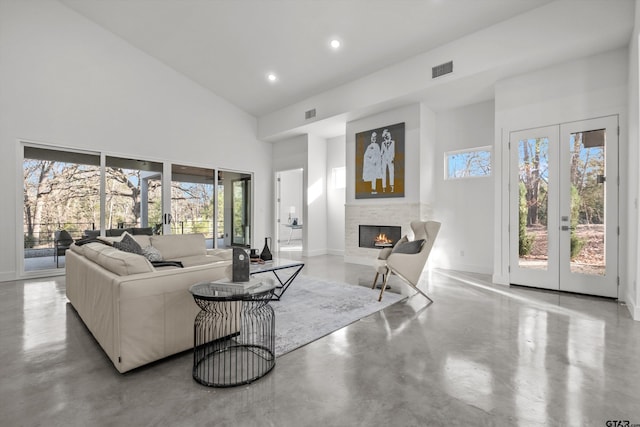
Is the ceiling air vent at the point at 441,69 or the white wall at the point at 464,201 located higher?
the ceiling air vent at the point at 441,69

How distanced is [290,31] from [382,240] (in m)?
4.16

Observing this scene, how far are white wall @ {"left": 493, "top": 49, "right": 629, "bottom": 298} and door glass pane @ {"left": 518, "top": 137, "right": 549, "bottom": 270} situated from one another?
205 millimetres

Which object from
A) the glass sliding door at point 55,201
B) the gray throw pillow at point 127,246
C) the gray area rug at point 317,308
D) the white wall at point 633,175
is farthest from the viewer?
the glass sliding door at point 55,201

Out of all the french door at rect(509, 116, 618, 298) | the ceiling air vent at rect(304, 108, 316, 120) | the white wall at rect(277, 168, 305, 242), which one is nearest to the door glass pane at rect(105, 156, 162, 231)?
the ceiling air vent at rect(304, 108, 316, 120)

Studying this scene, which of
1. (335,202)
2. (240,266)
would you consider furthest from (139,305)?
(335,202)

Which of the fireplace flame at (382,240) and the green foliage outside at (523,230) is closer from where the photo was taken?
the green foliage outside at (523,230)

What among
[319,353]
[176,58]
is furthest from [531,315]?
[176,58]

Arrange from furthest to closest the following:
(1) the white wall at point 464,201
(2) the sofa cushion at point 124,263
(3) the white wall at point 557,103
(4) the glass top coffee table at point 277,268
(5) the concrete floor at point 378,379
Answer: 1. (1) the white wall at point 464,201
2. (3) the white wall at point 557,103
3. (4) the glass top coffee table at point 277,268
4. (2) the sofa cushion at point 124,263
5. (5) the concrete floor at point 378,379

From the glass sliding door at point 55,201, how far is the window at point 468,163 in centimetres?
680

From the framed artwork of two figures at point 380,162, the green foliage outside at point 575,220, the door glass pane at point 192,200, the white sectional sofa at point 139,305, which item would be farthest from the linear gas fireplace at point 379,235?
the white sectional sofa at point 139,305

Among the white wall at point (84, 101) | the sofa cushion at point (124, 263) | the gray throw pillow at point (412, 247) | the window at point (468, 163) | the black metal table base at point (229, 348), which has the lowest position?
the black metal table base at point (229, 348)

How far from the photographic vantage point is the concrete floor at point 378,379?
163cm

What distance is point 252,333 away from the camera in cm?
274

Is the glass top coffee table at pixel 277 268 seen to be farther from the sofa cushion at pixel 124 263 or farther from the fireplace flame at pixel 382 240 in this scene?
the fireplace flame at pixel 382 240
